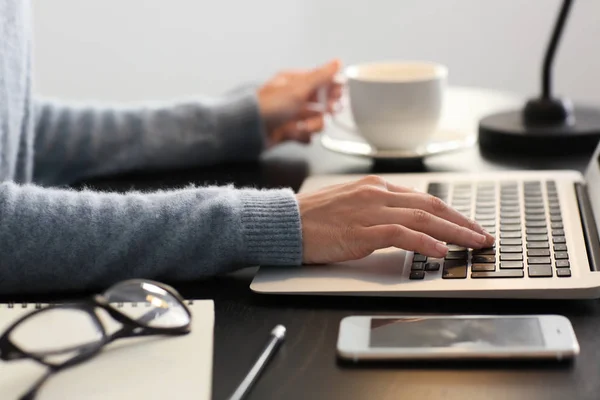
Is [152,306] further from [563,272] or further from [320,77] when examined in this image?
[320,77]

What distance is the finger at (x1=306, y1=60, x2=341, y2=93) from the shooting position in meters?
1.20

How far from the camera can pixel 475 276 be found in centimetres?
67

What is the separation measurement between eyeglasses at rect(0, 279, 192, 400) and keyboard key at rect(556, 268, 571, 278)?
0.29m

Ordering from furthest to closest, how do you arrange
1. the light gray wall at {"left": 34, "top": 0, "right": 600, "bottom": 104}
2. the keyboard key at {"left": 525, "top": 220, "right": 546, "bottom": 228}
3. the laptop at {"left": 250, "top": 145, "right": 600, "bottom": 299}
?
the light gray wall at {"left": 34, "top": 0, "right": 600, "bottom": 104}, the keyboard key at {"left": 525, "top": 220, "right": 546, "bottom": 228}, the laptop at {"left": 250, "top": 145, "right": 600, "bottom": 299}

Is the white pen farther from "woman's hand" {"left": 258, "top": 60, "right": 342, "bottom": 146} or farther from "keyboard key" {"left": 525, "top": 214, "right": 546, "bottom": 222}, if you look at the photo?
"woman's hand" {"left": 258, "top": 60, "right": 342, "bottom": 146}

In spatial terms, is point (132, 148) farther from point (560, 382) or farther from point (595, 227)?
point (560, 382)

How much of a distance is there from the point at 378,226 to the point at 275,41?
1589mm

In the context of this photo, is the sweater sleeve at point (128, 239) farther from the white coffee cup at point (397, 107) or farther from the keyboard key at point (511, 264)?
the white coffee cup at point (397, 107)

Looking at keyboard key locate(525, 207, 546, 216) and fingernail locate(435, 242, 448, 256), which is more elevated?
fingernail locate(435, 242, 448, 256)

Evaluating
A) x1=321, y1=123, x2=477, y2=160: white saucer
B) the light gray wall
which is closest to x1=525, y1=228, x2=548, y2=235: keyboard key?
x1=321, y1=123, x2=477, y2=160: white saucer

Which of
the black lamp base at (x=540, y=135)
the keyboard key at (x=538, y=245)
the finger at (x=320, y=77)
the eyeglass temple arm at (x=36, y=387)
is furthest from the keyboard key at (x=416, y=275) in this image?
the finger at (x=320, y=77)

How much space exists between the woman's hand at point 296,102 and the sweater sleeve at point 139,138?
27 millimetres

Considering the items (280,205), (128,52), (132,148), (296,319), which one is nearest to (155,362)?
(296,319)

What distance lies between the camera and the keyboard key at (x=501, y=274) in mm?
661
